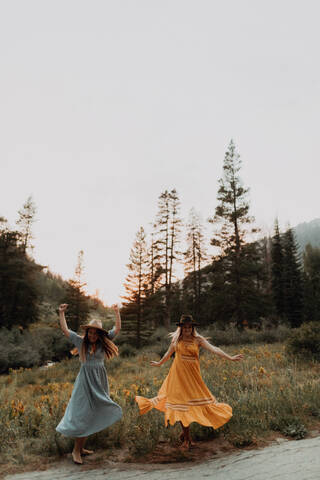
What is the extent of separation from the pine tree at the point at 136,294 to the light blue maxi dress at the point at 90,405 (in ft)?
73.8

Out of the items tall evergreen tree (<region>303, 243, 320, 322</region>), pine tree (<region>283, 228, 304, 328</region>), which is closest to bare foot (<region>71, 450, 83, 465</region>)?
pine tree (<region>283, 228, 304, 328</region>)

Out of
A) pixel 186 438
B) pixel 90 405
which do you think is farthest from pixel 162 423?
pixel 90 405

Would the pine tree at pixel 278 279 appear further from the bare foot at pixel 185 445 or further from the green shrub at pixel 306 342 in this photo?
the bare foot at pixel 185 445

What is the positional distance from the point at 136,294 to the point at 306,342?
19.2 m

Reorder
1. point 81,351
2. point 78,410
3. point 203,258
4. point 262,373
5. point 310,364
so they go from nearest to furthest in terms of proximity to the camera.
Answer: point 78,410 < point 81,351 < point 262,373 < point 310,364 < point 203,258

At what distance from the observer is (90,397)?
4391mm

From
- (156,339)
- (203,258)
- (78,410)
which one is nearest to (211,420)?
(78,410)

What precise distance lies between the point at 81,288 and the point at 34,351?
17933 millimetres

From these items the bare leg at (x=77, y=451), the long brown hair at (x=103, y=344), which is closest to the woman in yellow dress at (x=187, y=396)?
the long brown hair at (x=103, y=344)

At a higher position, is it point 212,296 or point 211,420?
point 212,296

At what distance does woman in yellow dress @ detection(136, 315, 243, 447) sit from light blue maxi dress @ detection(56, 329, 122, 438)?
0.57 metres

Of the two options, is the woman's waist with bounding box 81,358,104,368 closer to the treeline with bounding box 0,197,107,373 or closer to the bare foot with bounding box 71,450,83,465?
the bare foot with bounding box 71,450,83,465

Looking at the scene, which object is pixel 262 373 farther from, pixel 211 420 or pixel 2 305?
pixel 2 305

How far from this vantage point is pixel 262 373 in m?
8.41
